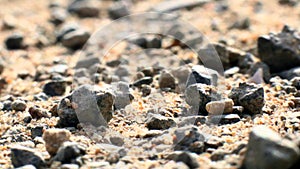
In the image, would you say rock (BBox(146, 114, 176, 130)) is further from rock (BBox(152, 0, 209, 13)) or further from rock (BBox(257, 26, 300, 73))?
rock (BBox(152, 0, 209, 13))

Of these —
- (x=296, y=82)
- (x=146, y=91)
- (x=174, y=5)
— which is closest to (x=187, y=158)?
(x=146, y=91)

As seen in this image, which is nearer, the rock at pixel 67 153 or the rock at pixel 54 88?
the rock at pixel 67 153

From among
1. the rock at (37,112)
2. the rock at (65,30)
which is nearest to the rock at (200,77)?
the rock at (37,112)

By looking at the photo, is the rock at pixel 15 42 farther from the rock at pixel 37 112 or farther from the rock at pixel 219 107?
the rock at pixel 219 107

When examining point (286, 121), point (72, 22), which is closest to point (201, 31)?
point (72, 22)

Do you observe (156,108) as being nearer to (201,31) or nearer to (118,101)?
(118,101)

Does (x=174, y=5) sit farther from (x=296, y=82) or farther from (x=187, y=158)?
(x=187, y=158)

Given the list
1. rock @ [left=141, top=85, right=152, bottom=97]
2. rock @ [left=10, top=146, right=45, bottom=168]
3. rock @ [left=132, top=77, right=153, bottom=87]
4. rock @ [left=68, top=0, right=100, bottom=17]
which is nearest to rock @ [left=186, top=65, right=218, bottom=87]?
rock @ [left=141, top=85, right=152, bottom=97]
